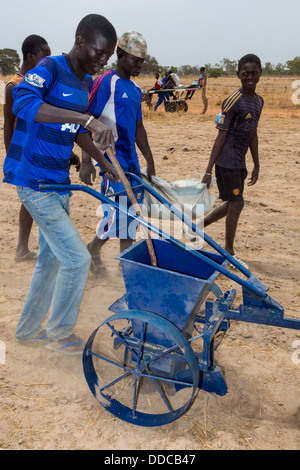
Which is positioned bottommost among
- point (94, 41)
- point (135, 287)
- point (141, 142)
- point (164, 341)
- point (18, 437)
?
point (18, 437)

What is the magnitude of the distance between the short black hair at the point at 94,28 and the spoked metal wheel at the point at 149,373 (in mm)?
1691

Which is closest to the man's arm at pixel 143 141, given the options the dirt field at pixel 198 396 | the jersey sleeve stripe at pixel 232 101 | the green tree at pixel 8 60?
the jersey sleeve stripe at pixel 232 101

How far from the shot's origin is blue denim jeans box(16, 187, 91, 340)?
9.31ft

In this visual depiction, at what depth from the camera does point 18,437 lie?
254 centimetres

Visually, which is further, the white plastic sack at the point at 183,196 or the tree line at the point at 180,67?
the tree line at the point at 180,67

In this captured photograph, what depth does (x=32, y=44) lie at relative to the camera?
3.92 meters

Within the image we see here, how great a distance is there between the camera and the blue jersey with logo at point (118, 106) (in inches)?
143

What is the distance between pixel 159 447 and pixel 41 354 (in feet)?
4.10

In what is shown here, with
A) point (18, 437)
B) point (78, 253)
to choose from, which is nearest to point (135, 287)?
point (78, 253)

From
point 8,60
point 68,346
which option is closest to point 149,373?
point 68,346

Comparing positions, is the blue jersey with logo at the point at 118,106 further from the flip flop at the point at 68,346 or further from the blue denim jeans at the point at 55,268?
the flip flop at the point at 68,346

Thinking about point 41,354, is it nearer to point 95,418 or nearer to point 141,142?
point 95,418

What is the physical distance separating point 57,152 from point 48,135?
129 millimetres
